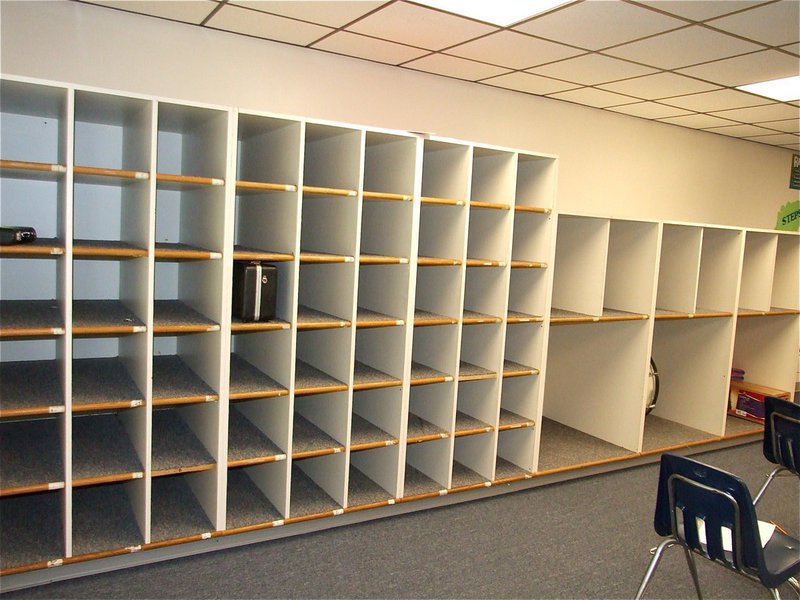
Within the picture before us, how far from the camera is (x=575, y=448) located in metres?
4.56

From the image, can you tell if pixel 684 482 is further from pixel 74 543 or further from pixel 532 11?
pixel 74 543

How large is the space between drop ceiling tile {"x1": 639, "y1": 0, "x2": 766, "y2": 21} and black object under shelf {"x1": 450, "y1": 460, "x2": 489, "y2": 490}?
2.67 m

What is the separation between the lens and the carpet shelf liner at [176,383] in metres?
2.96

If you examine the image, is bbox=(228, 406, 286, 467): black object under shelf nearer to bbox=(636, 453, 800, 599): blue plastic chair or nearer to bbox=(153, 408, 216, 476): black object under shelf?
bbox=(153, 408, 216, 476): black object under shelf

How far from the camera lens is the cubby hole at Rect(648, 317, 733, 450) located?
5.05 m

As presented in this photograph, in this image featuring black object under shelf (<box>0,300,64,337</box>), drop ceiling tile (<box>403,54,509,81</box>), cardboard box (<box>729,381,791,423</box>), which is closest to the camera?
black object under shelf (<box>0,300,64,337</box>)

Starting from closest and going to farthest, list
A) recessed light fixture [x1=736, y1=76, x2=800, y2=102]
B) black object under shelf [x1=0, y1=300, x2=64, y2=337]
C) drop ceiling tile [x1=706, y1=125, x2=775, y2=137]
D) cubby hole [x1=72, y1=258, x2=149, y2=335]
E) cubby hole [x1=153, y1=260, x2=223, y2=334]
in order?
Answer: black object under shelf [x1=0, y1=300, x2=64, y2=337] < cubby hole [x1=72, y1=258, x2=149, y2=335] < cubby hole [x1=153, y1=260, x2=223, y2=334] < recessed light fixture [x1=736, y1=76, x2=800, y2=102] < drop ceiling tile [x1=706, y1=125, x2=775, y2=137]

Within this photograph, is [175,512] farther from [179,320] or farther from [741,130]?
[741,130]

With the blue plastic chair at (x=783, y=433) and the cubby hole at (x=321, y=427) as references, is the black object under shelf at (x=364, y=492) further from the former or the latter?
the blue plastic chair at (x=783, y=433)

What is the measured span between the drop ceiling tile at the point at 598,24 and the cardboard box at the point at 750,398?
136 inches

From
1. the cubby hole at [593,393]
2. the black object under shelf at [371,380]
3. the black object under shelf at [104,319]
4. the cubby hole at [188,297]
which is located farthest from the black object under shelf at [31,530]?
the cubby hole at [593,393]

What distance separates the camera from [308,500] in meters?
3.43

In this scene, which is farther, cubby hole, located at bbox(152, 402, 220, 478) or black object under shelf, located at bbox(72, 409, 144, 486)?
cubby hole, located at bbox(152, 402, 220, 478)

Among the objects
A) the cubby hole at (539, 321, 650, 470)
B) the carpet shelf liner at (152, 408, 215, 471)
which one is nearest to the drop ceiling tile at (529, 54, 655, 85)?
the cubby hole at (539, 321, 650, 470)
